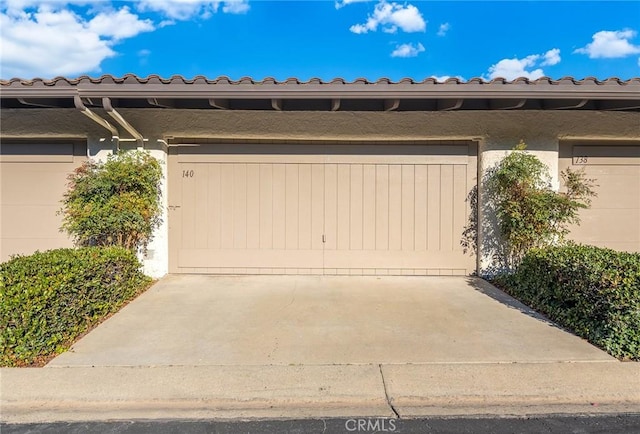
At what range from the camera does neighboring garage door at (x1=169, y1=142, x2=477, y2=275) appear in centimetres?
632

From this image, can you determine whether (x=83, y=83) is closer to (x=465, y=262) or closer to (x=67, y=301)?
(x=67, y=301)

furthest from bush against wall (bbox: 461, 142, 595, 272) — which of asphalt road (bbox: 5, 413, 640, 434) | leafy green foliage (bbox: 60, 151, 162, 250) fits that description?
leafy green foliage (bbox: 60, 151, 162, 250)

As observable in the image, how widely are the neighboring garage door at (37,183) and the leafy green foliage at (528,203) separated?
23.0 feet

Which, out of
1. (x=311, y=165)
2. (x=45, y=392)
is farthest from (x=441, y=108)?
(x=45, y=392)

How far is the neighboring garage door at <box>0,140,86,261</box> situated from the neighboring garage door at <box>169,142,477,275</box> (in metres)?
1.78

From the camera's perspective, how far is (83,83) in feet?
16.0

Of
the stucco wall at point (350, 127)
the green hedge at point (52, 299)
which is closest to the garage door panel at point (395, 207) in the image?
the stucco wall at point (350, 127)

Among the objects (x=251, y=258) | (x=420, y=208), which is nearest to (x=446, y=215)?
(x=420, y=208)

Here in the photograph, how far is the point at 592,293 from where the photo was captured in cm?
366

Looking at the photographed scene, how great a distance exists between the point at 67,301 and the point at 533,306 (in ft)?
17.8

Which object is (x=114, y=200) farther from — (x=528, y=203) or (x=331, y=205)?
(x=528, y=203)

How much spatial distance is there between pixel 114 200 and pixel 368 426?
489 centimetres

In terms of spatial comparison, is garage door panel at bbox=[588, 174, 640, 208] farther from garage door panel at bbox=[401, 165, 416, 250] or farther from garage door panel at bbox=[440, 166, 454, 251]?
garage door panel at bbox=[401, 165, 416, 250]

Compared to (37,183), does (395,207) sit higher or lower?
lower
